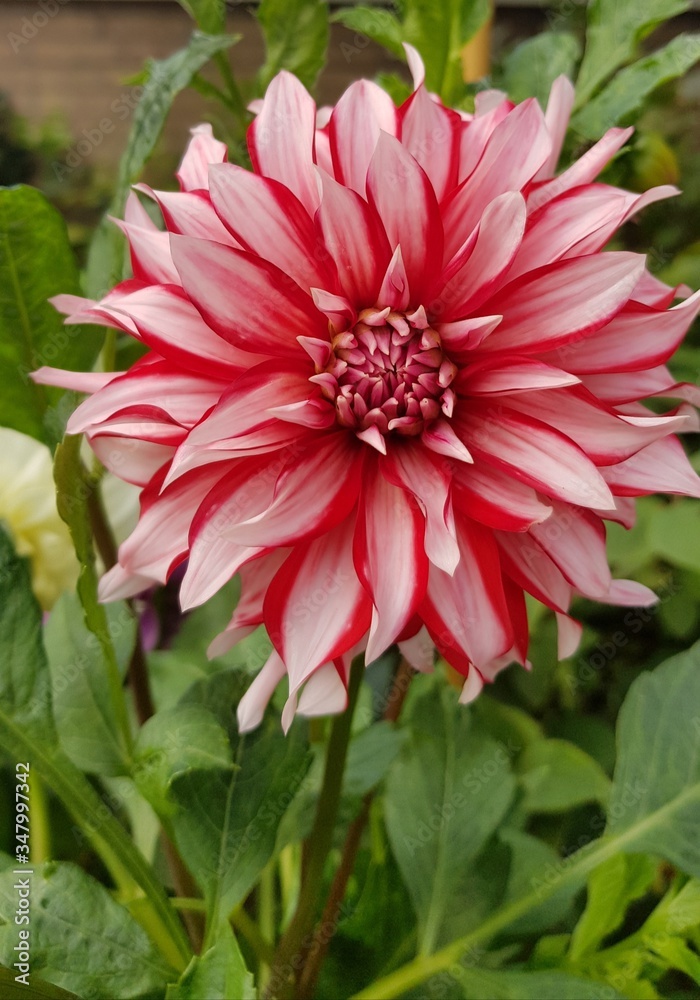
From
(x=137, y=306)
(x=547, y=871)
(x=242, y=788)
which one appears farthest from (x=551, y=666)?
(x=137, y=306)

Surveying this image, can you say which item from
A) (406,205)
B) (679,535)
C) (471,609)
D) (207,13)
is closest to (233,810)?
(471,609)

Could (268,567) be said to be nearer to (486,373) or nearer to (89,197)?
(486,373)

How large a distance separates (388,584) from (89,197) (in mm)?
1372

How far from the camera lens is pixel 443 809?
1.44 ft

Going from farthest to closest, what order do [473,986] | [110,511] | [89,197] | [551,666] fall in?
[89,197]
[551,666]
[110,511]
[473,986]

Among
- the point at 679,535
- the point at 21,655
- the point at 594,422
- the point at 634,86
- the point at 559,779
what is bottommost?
the point at 559,779

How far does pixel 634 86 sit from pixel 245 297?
1.00 ft

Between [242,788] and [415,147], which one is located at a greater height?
[415,147]

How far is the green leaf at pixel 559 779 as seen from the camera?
1.88ft

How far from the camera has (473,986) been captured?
37 cm

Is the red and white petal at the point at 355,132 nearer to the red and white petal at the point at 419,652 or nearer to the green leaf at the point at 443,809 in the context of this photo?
the red and white petal at the point at 419,652

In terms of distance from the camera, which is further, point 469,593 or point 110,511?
point 110,511

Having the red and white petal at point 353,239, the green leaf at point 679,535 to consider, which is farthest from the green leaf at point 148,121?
the green leaf at point 679,535

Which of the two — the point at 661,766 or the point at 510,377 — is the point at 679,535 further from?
the point at 510,377
